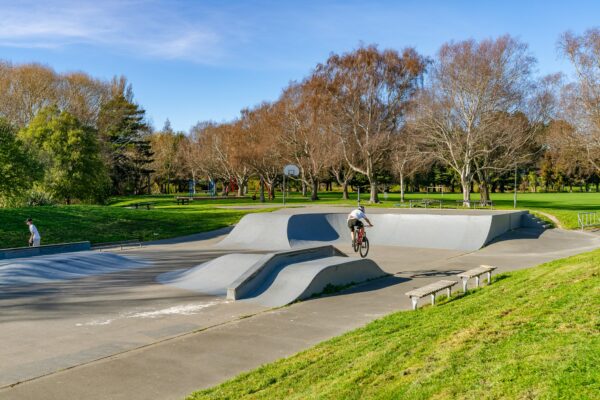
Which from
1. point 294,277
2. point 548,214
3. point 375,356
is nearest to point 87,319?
point 294,277

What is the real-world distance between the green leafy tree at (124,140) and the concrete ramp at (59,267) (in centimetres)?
4947

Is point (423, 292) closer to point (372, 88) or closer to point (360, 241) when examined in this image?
point (360, 241)

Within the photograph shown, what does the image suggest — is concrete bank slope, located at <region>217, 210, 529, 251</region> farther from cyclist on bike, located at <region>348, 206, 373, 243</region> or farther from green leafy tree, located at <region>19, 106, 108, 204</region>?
green leafy tree, located at <region>19, 106, 108, 204</region>

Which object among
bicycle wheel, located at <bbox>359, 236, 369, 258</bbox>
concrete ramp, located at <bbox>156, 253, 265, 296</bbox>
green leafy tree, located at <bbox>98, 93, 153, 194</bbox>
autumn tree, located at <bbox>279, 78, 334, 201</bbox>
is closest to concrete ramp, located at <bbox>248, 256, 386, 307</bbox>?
concrete ramp, located at <bbox>156, 253, 265, 296</bbox>

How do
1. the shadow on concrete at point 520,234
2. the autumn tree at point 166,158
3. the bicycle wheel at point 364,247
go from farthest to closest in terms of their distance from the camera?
the autumn tree at point 166,158
the shadow on concrete at point 520,234
the bicycle wheel at point 364,247

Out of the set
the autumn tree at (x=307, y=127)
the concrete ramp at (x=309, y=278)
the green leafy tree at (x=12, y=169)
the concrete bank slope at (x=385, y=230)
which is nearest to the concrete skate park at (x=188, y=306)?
the concrete ramp at (x=309, y=278)

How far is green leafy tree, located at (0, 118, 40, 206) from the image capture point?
97.8ft

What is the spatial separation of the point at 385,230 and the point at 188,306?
1441 cm

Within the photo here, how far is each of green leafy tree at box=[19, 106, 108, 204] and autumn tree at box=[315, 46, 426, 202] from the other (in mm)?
21752

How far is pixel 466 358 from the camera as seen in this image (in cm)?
477

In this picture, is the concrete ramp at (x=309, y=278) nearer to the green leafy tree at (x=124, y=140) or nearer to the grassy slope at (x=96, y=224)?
the grassy slope at (x=96, y=224)

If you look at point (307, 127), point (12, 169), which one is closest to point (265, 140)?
point (307, 127)

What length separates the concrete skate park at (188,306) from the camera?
623cm

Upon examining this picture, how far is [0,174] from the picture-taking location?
96.6 ft
